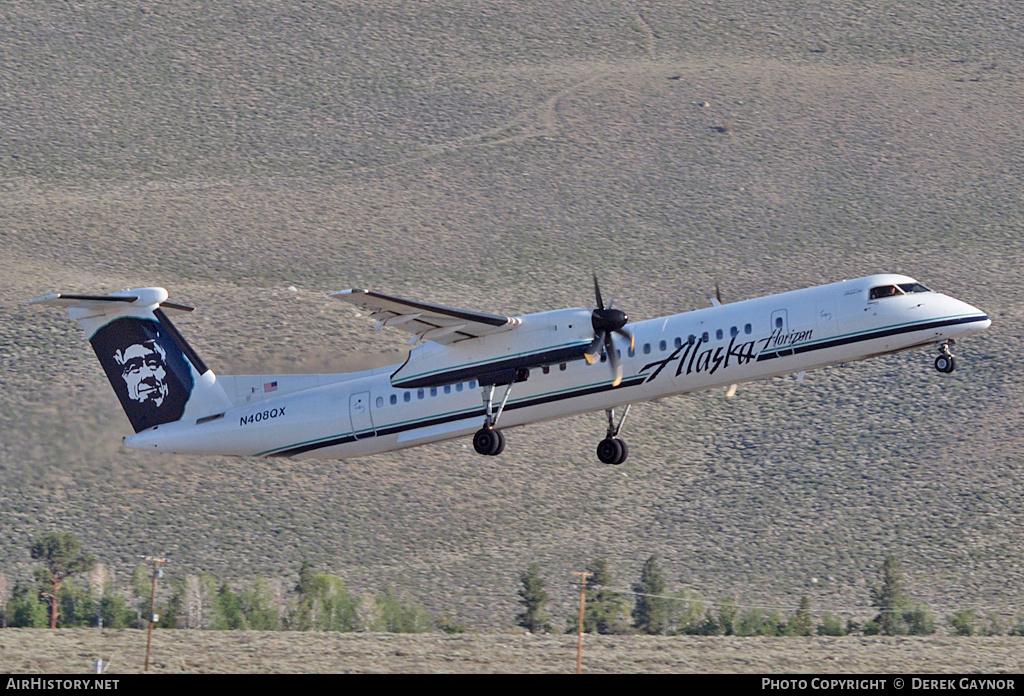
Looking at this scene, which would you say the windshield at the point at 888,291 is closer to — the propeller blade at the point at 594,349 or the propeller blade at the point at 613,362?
the propeller blade at the point at 613,362

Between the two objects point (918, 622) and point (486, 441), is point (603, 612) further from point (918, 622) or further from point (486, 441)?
point (486, 441)

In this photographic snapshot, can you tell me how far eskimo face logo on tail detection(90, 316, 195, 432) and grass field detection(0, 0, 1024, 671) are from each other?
6.96 feet

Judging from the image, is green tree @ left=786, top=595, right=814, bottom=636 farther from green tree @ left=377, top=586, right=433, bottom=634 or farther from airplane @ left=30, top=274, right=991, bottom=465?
green tree @ left=377, top=586, right=433, bottom=634

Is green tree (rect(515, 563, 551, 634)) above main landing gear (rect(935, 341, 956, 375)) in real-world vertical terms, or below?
below

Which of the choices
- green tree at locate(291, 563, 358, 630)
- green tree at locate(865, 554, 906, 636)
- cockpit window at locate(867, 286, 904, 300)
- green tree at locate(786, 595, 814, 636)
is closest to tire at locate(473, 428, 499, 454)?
cockpit window at locate(867, 286, 904, 300)

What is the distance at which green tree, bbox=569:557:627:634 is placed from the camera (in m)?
47.2

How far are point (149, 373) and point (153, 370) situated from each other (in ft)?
0.43

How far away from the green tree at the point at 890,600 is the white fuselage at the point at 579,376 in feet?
51.3

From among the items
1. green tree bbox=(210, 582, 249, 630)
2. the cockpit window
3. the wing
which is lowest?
green tree bbox=(210, 582, 249, 630)

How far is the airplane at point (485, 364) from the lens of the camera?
33094mm

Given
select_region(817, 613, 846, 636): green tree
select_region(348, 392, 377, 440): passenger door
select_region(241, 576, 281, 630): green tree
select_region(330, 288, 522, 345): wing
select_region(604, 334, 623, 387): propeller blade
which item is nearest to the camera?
select_region(330, 288, 522, 345): wing

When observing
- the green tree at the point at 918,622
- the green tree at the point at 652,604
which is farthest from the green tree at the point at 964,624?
the green tree at the point at 652,604

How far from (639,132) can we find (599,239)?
14141 millimetres

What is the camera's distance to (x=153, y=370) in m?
37.7
